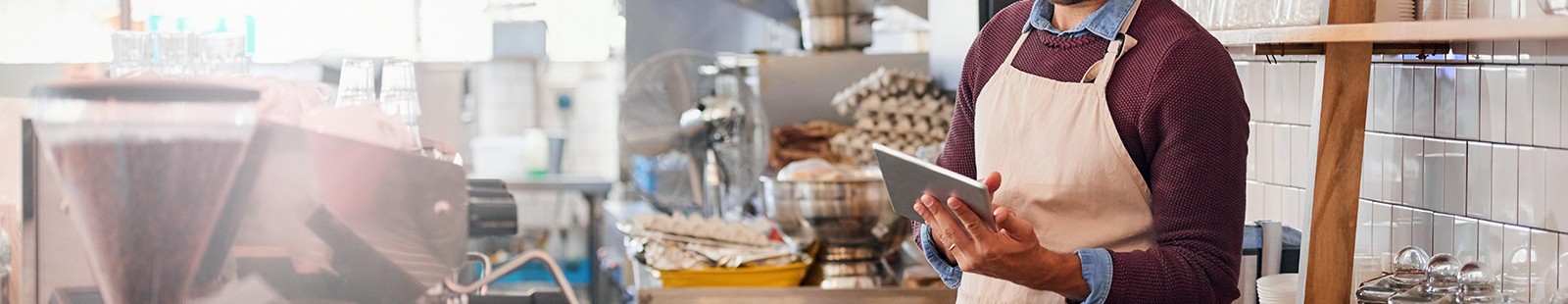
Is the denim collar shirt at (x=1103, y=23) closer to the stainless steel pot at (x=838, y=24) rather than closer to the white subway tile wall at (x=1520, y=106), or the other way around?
the white subway tile wall at (x=1520, y=106)

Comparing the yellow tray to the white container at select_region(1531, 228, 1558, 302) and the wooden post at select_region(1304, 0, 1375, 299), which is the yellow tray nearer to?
the wooden post at select_region(1304, 0, 1375, 299)

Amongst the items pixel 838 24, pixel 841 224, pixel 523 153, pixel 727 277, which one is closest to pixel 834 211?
pixel 841 224

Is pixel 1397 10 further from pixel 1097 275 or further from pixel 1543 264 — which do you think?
pixel 1097 275

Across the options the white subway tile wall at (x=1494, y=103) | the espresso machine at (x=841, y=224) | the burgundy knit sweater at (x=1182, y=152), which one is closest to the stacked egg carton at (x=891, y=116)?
the espresso machine at (x=841, y=224)

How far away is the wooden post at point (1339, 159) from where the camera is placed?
1359 mm

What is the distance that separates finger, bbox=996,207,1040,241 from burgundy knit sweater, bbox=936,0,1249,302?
106mm

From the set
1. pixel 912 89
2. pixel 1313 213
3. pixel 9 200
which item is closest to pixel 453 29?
pixel 912 89

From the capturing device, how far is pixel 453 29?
11.7ft

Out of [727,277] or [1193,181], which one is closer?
[1193,181]

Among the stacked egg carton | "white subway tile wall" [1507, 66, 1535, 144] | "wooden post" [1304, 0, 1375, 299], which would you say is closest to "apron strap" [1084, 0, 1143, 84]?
"wooden post" [1304, 0, 1375, 299]

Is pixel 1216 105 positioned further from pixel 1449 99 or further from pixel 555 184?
pixel 555 184

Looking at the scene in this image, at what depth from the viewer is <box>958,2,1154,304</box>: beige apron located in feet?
4.05

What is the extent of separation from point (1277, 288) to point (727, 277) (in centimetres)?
95

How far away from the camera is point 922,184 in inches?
44.2
